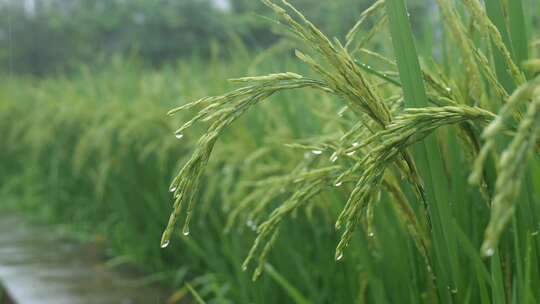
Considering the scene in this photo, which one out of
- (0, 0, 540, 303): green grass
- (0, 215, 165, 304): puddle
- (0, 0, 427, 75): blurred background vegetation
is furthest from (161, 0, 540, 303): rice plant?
(0, 0, 427, 75): blurred background vegetation

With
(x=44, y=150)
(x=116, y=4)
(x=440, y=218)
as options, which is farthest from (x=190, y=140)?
(x=116, y=4)

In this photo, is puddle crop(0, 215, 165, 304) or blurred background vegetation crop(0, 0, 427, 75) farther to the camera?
blurred background vegetation crop(0, 0, 427, 75)

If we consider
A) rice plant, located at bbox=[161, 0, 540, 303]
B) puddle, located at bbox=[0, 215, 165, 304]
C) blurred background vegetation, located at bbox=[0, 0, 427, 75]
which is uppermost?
blurred background vegetation, located at bbox=[0, 0, 427, 75]

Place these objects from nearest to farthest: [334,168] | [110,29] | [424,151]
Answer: [424,151] → [334,168] → [110,29]

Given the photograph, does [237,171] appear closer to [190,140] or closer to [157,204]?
[190,140]

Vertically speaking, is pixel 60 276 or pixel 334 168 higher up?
pixel 334 168

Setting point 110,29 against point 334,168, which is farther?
point 110,29

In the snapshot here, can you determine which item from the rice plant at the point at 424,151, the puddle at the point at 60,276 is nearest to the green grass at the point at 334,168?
the rice plant at the point at 424,151

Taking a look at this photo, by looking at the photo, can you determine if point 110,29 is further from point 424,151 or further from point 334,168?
point 424,151

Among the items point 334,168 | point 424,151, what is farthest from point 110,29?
point 424,151

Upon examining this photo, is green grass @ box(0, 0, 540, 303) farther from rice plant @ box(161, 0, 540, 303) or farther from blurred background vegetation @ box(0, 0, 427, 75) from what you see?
blurred background vegetation @ box(0, 0, 427, 75)
